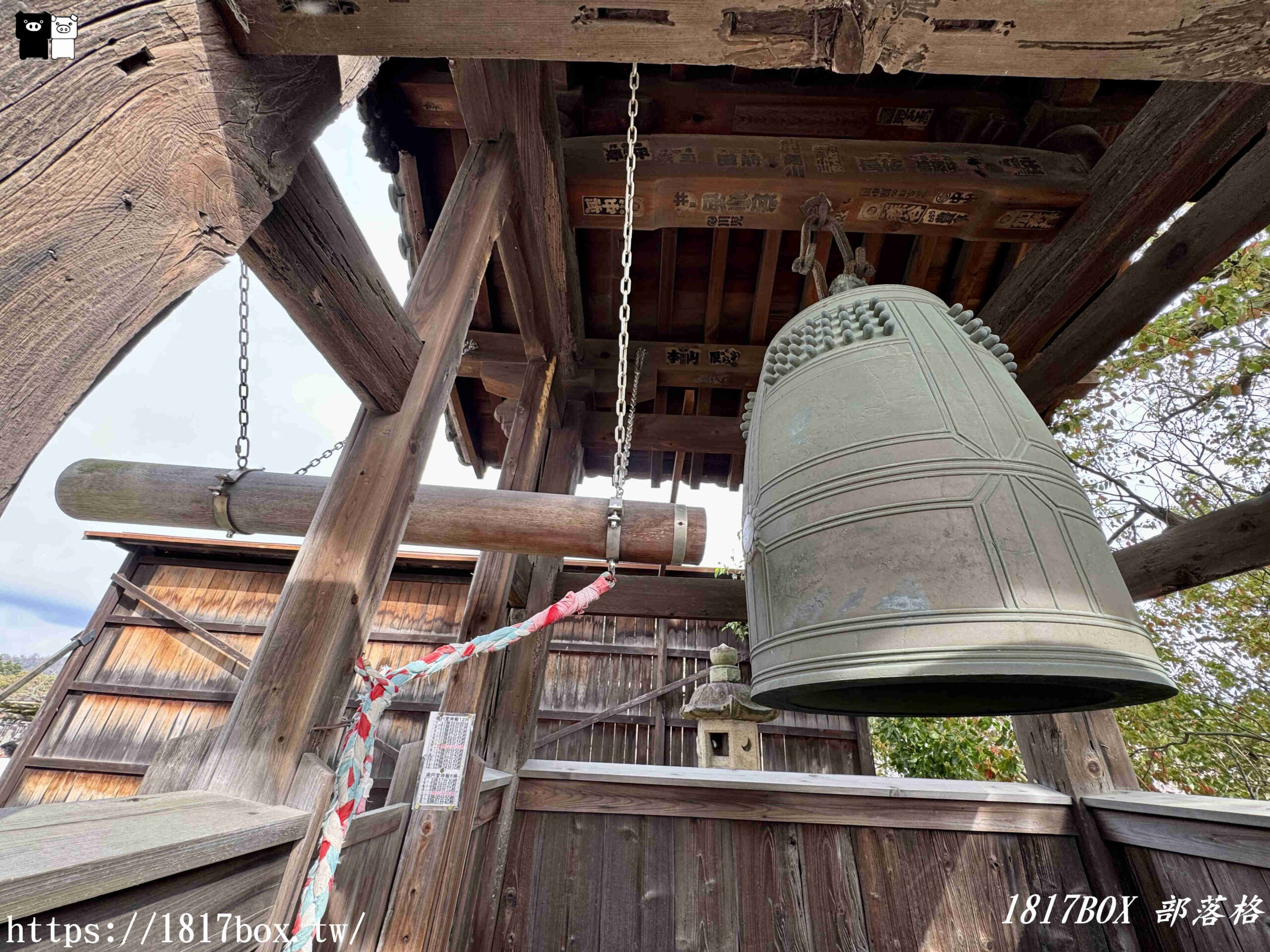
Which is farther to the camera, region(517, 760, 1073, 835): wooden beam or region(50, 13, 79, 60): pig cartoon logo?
region(517, 760, 1073, 835): wooden beam

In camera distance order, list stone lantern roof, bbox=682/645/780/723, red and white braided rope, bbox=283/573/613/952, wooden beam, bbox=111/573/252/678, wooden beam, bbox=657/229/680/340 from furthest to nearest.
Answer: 1. wooden beam, bbox=111/573/252/678
2. stone lantern roof, bbox=682/645/780/723
3. wooden beam, bbox=657/229/680/340
4. red and white braided rope, bbox=283/573/613/952

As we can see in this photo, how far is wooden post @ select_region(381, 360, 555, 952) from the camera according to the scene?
5.92 feet

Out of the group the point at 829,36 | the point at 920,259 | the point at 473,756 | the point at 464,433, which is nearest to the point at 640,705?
the point at 464,433

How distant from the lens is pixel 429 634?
538 cm

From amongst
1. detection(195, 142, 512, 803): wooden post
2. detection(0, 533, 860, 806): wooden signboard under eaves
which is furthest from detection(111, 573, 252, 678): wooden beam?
detection(195, 142, 512, 803): wooden post

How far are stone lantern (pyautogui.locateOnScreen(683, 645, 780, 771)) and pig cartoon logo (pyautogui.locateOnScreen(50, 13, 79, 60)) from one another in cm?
349

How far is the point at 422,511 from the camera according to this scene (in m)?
1.77

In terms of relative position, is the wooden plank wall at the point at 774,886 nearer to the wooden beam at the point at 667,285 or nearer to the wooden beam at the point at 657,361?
the wooden beam at the point at 657,361

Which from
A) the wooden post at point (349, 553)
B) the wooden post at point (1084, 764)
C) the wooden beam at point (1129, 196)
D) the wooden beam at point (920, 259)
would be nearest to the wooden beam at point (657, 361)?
the wooden beam at point (920, 259)

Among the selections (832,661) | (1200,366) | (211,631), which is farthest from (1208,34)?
(211,631)

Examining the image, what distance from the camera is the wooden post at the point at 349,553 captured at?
1017mm

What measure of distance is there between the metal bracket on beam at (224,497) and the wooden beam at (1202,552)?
3.31 m

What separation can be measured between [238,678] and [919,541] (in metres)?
6.19

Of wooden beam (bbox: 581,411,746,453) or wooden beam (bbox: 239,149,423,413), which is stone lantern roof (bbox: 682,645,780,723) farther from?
wooden beam (bbox: 239,149,423,413)
